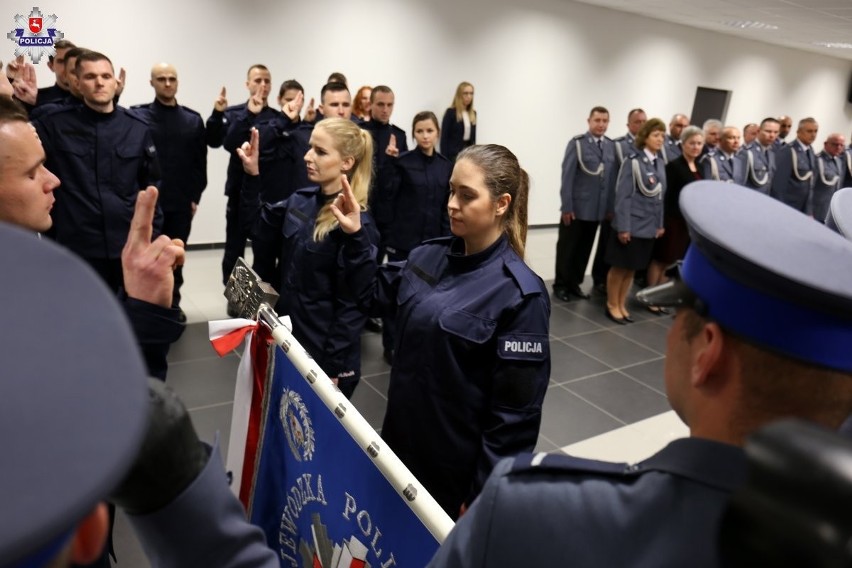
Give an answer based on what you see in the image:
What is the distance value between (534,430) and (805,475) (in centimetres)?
152

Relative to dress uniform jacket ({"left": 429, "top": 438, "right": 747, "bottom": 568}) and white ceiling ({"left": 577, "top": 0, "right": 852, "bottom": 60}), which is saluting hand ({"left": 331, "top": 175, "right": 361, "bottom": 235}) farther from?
white ceiling ({"left": 577, "top": 0, "right": 852, "bottom": 60})

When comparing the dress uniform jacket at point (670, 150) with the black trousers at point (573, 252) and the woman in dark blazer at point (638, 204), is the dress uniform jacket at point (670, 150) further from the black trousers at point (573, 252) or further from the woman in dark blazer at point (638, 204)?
the black trousers at point (573, 252)

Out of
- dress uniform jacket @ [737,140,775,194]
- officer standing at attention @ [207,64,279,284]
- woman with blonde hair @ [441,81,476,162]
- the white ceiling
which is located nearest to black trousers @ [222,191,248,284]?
officer standing at attention @ [207,64,279,284]

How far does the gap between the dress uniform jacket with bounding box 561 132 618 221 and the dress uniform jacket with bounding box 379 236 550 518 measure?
435 centimetres

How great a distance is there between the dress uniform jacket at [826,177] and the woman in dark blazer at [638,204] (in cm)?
396

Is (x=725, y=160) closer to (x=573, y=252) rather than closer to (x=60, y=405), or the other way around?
(x=573, y=252)

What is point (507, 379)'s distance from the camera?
5.87ft

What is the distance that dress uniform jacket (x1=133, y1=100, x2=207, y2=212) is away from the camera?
4.69 m

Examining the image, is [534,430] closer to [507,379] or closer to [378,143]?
[507,379]

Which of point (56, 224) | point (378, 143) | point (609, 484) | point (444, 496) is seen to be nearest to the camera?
point (609, 484)

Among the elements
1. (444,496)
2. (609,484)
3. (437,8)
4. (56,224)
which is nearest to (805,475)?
(609,484)

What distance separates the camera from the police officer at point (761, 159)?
7598 millimetres

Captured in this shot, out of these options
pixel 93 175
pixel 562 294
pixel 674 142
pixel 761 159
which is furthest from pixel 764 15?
pixel 93 175

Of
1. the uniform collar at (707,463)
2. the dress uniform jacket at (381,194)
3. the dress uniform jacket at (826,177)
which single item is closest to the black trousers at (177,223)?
the dress uniform jacket at (381,194)
